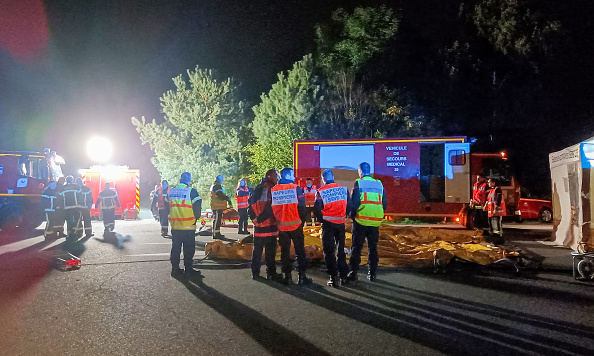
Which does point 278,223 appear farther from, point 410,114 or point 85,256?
point 410,114

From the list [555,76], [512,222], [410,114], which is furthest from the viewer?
[410,114]

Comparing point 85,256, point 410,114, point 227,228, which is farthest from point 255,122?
point 85,256

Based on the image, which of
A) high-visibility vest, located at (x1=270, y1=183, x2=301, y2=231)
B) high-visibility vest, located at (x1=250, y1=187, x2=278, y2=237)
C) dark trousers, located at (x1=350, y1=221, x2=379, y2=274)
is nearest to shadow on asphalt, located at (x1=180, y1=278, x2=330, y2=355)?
high-visibility vest, located at (x1=250, y1=187, x2=278, y2=237)

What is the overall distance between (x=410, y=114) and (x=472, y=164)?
1285 cm

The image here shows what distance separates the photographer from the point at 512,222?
22.2m

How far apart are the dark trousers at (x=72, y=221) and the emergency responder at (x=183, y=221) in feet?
20.1

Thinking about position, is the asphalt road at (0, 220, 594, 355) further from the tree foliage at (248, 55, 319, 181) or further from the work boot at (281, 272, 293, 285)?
the tree foliage at (248, 55, 319, 181)

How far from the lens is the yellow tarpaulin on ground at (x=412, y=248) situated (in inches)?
344

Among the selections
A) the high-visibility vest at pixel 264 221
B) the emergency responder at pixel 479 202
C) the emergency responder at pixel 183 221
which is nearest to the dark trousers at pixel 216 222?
the emergency responder at pixel 183 221

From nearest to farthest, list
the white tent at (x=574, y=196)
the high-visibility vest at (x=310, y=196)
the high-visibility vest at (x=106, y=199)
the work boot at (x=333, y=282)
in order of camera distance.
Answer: the work boot at (x=333, y=282) → the white tent at (x=574, y=196) → the high-visibility vest at (x=310, y=196) → the high-visibility vest at (x=106, y=199)

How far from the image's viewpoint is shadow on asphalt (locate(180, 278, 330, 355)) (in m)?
4.61

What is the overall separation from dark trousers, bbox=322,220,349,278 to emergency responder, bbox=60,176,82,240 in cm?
865

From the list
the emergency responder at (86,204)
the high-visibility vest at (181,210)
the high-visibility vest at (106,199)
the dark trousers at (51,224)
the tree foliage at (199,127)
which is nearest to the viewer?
the high-visibility vest at (181,210)

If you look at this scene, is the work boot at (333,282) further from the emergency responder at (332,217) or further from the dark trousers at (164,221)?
the dark trousers at (164,221)
